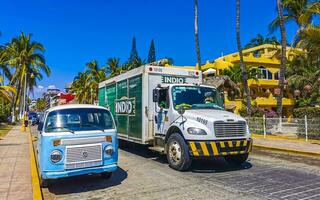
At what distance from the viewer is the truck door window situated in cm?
1001

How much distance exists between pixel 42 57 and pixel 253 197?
45478mm

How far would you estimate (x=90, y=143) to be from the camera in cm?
711

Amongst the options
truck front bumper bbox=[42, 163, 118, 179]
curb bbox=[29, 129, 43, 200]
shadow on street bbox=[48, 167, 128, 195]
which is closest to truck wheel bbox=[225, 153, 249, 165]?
shadow on street bbox=[48, 167, 128, 195]

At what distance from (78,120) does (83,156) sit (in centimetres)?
105

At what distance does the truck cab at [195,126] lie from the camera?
8.50 metres

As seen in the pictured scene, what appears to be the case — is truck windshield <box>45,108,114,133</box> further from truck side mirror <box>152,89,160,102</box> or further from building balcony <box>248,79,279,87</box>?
building balcony <box>248,79,279,87</box>

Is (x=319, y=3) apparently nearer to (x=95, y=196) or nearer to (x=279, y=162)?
(x=279, y=162)

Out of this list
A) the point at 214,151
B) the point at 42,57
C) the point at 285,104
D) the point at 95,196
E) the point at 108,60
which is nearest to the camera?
the point at 95,196

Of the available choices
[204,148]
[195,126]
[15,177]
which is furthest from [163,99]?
[15,177]

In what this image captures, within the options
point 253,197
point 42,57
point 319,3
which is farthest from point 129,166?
point 42,57

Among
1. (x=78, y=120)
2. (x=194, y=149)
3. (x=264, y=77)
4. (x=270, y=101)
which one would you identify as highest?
(x=264, y=77)

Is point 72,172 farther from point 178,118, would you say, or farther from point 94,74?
point 94,74

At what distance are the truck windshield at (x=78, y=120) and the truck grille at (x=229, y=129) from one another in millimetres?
2862

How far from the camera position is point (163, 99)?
33.3 ft
